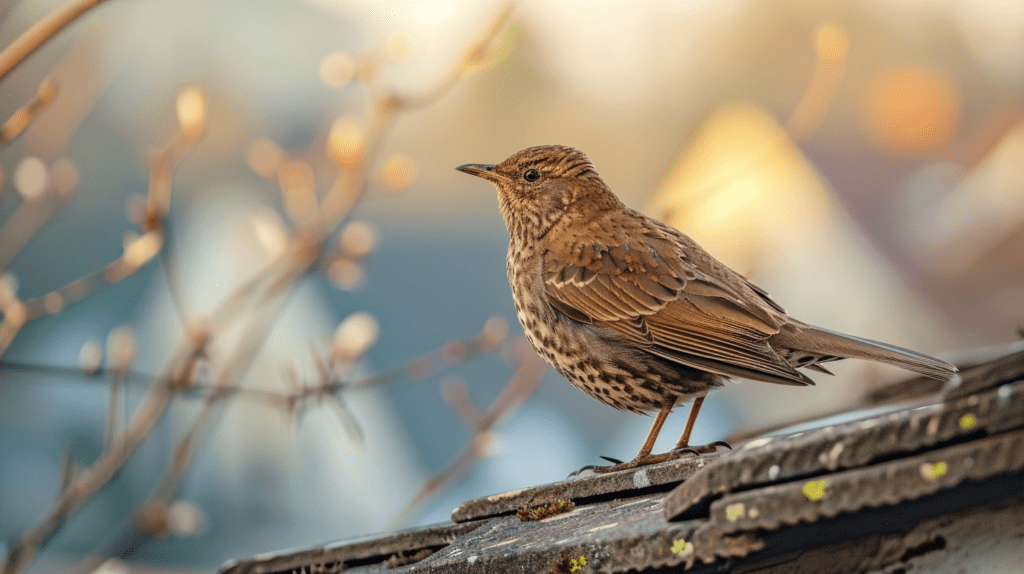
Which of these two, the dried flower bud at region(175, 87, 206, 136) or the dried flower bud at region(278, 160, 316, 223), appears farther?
the dried flower bud at region(278, 160, 316, 223)

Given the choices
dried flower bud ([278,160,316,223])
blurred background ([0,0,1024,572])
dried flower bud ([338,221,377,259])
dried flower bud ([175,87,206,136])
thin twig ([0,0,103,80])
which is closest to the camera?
thin twig ([0,0,103,80])

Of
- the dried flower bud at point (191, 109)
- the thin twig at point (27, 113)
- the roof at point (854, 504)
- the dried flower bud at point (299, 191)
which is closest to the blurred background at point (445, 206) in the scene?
the dried flower bud at point (299, 191)

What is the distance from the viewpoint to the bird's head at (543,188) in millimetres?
3035

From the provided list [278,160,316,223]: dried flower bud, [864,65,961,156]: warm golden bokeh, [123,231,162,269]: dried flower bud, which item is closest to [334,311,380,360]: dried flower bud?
[278,160,316,223]: dried flower bud

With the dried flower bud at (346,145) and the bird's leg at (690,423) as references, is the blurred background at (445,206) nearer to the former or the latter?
the dried flower bud at (346,145)

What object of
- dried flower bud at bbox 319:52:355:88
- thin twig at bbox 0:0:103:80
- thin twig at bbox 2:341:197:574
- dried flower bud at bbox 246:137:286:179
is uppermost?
dried flower bud at bbox 319:52:355:88

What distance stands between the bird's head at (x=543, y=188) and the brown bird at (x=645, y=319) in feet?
0.04

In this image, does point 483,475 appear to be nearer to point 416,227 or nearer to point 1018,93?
point 416,227

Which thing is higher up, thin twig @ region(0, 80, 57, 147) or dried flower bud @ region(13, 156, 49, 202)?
thin twig @ region(0, 80, 57, 147)

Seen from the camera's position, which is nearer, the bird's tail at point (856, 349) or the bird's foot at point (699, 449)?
the bird's tail at point (856, 349)

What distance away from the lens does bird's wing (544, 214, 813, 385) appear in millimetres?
2379

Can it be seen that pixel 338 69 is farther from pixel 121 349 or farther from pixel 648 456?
pixel 648 456

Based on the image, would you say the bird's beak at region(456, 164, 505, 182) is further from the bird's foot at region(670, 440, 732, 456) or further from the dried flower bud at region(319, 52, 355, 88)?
the bird's foot at region(670, 440, 732, 456)

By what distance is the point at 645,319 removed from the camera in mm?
2555
